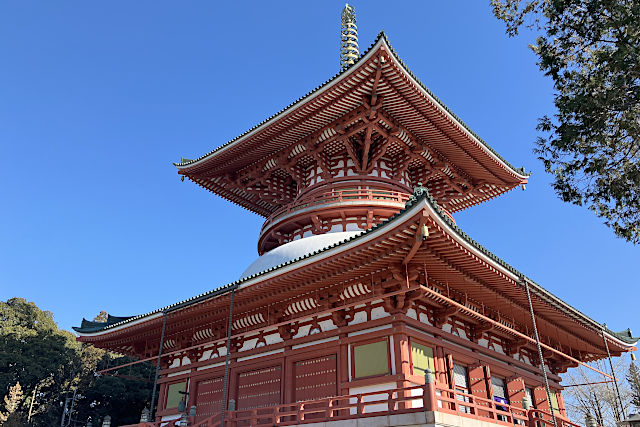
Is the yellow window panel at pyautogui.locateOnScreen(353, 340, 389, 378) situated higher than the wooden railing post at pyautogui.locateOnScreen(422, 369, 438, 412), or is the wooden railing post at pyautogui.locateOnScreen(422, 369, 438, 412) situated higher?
the yellow window panel at pyautogui.locateOnScreen(353, 340, 389, 378)

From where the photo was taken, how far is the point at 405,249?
12367 mm

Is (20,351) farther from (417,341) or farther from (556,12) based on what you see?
(556,12)

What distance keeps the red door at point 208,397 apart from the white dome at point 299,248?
418 centimetres

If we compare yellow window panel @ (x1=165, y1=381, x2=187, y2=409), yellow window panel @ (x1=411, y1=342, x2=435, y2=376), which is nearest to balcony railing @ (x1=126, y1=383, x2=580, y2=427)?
yellow window panel @ (x1=411, y1=342, x2=435, y2=376)

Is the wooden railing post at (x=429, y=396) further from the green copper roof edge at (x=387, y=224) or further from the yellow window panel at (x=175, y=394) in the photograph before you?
the yellow window panel at (x=175, y=394)

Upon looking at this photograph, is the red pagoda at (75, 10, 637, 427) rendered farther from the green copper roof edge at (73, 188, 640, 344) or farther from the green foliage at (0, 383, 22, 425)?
the green foliage at (0, 383, 22, 425)

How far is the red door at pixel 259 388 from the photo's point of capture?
15641mm

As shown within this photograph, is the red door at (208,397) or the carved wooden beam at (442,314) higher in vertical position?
the carved wooden beam at (442,314)

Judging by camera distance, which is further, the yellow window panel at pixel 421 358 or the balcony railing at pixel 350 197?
the balcony railing at pixel 350 197

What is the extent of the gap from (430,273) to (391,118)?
7.17m

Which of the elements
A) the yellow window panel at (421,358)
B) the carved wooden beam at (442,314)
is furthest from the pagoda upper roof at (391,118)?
the yellow window panel at (421,358)

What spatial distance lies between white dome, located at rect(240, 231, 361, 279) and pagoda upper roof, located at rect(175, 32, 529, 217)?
14.6 feet

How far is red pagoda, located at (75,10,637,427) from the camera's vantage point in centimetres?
1285

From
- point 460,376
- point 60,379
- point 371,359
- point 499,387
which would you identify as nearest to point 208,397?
point 371,359
